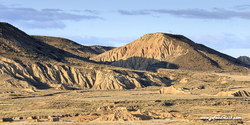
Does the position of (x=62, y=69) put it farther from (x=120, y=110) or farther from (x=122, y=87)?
(x=120, y=110)

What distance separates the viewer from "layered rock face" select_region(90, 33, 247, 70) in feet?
418

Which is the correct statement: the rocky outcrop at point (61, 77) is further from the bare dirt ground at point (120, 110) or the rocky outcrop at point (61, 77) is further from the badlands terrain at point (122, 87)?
the bare dirt ground at point (120, 110)

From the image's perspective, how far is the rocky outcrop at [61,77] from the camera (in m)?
74.7

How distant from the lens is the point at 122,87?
A: 75.9 meters

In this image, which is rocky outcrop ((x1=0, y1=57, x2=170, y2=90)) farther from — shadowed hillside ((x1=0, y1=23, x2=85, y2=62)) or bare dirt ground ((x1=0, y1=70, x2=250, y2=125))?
shadowed hillside ((x1=0, y1=23, x2=85, y2=62))

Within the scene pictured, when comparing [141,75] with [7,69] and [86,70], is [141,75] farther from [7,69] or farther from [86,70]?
[7,69]

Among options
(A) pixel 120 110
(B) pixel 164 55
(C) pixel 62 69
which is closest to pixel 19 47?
(C) pixel 62 69

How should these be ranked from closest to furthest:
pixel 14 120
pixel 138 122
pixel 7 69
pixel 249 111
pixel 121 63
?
pixel 138 122, pixel 14 120, pixel 249 111, pixel 7 69, pixel 121 63

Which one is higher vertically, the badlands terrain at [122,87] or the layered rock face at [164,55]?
the layered rock face at [164,55]

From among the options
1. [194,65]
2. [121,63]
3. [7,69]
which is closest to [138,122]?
[7,69]

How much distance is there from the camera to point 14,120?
3566 cm

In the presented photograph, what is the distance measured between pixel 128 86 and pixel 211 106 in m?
32.1

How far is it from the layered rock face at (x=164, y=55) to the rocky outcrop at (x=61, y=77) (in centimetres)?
4444

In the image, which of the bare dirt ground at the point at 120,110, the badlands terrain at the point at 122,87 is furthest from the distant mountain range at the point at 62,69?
→ the bare dirt ground at the point at 120,110
